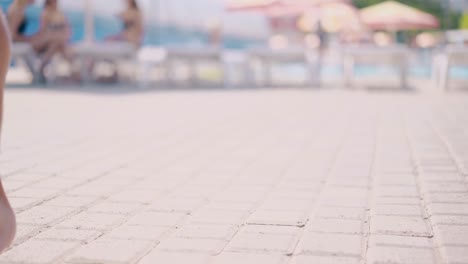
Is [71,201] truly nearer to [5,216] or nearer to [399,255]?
[5,216]

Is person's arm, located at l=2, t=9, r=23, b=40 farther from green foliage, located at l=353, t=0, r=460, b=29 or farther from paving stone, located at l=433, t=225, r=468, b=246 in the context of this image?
green foliage, located at l=353, t=0, r=460, b=29

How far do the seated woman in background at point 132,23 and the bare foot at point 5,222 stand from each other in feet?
32.3

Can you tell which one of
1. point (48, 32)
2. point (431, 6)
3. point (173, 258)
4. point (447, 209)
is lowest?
point (447, 209)

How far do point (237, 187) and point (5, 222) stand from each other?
59.4 inches

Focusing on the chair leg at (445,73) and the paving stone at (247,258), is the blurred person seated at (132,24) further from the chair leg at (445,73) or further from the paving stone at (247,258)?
the paving stone at (247,258)

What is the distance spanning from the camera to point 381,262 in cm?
201

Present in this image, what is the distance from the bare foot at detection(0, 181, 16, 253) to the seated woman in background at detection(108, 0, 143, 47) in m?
9.83

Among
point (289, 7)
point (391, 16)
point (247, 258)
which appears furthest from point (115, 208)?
point (391, 16)

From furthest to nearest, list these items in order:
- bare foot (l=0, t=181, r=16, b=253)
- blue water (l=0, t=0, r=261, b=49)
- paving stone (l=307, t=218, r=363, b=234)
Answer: blue water (l=0, t=0, r=261, b=49) → paving stone (l=307, t=218, r=363, b=234) → bare foot (l=0, t=181, r=16, b=253)

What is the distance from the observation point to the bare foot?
73.9 inches

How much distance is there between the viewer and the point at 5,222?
1.88 metres

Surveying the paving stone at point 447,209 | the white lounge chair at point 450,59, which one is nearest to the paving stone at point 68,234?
the paving stone at point 447,209

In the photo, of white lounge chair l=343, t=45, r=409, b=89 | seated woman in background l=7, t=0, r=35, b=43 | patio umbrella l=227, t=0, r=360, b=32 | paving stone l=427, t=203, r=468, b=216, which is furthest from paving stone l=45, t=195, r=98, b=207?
patio umbrella l=227, t=0, r=360, b=32

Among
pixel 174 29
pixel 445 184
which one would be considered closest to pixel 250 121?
pixel 445 184
